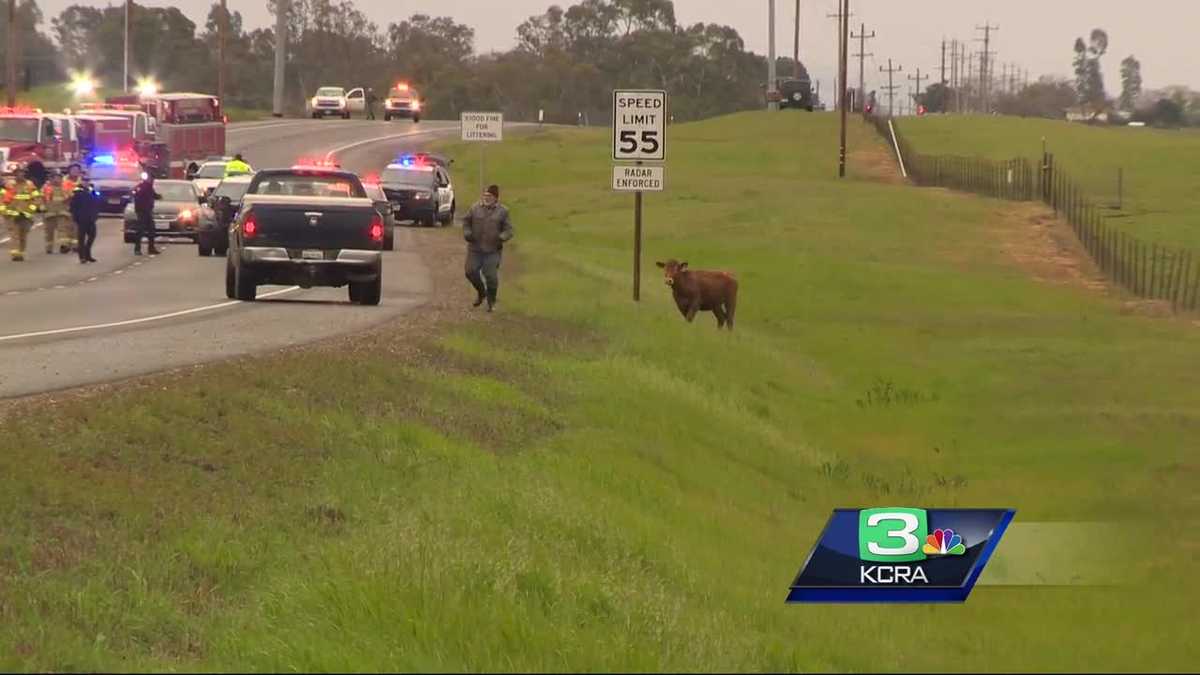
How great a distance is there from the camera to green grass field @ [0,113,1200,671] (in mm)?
8977

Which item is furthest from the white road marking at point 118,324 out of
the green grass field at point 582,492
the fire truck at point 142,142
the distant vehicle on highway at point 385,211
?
the fire truck at point 142,142

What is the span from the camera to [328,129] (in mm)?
101750

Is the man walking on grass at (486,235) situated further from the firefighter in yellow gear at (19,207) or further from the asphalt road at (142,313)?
the firefighter in yellow gear at (19,207)

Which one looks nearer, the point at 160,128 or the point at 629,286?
the point at 629,286

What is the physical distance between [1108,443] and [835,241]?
107 feet

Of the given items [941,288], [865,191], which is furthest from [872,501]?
[865,191]

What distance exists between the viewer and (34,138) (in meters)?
57.6

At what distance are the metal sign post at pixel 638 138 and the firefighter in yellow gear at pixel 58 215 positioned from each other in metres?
17.2

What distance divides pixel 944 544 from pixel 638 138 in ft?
62.0

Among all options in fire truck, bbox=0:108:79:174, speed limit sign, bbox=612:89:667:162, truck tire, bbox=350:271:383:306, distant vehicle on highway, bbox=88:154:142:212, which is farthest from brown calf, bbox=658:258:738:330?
fire truck, bbox=0:108:79:174

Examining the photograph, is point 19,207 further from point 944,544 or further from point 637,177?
point 944,544

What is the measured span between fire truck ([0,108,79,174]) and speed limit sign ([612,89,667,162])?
3155 cm

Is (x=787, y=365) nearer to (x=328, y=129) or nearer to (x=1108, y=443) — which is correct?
(x=1108, y=443)

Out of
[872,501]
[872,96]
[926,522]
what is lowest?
[872,501]
